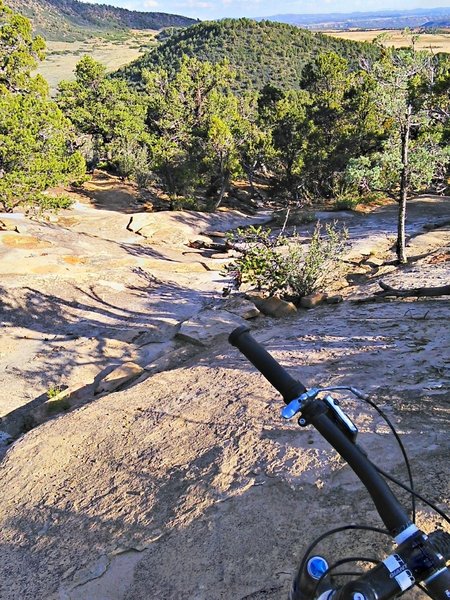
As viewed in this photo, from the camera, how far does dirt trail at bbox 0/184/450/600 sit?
2797 millimetres

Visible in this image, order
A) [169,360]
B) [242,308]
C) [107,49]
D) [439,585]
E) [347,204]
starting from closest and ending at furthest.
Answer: [439,585]
[169,360]
[242,308]
[347,204]
[107,49]

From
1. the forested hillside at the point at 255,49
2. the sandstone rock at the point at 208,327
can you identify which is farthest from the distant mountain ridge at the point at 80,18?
the sandstone rock at the point at 208,327

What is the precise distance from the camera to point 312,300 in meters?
8.80

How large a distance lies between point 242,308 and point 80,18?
191 meters

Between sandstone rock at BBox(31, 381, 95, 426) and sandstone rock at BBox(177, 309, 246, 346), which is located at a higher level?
sandstone rock at BBox(177, 309, 246, 346)

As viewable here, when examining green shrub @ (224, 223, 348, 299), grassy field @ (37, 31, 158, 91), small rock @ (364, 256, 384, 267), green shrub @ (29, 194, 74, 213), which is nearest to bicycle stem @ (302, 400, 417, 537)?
green shrub @ (224, 223, 348, 299)

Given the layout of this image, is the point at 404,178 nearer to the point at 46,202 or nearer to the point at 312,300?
the point at 312,300

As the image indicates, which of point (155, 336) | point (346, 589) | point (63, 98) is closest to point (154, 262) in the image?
point (155, 336)

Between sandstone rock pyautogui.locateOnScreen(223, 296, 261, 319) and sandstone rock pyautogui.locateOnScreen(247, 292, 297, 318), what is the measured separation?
0.52 ft

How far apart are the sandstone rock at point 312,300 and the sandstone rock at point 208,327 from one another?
3.90ft

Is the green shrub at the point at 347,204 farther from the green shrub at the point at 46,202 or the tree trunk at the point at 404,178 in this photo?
the green shrub at the point at 46,202

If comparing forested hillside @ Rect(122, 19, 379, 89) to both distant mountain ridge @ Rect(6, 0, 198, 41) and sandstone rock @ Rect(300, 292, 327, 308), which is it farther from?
distant mountain ridge @ Rect(6, 0, 198, 41)

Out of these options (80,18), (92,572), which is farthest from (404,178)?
(80,18)

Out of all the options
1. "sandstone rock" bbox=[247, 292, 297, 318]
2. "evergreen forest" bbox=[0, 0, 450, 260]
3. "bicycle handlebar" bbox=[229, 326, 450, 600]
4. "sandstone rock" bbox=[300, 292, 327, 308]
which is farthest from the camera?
"evergreen forest" bbox=[0, 0, 450, 260]
